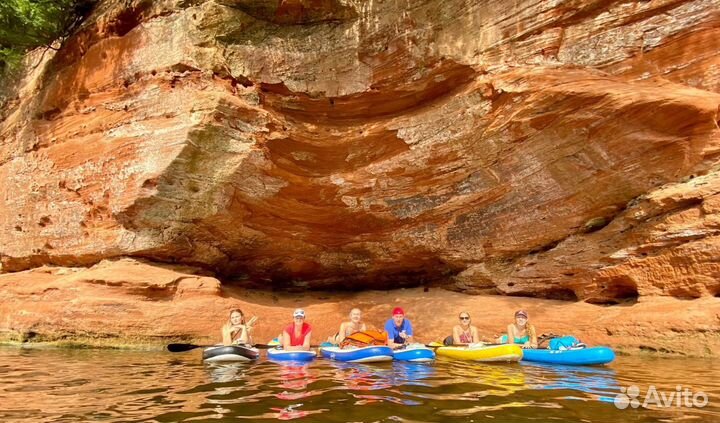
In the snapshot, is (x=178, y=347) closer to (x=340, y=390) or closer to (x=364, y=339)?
(x=364, y=339)

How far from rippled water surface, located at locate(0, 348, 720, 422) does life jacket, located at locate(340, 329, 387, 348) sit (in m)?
0.53

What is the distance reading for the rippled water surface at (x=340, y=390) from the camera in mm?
4520

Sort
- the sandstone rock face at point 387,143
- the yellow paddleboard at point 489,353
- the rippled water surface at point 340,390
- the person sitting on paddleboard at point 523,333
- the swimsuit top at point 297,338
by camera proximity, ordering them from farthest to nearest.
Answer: the sandstone rock face at point 387,143 < the swimsuit top at point 297,338 < the person sitting on paddleboard at point 523,333 < the yellow paddleboard at point 489,353 < the rippled water surface at point 340,390

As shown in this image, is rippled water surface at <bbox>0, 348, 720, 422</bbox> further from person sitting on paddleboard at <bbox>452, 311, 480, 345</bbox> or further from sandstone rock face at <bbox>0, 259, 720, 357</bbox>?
person sitting on paddleboard at <bbox>452, 311, 480, 345</bbox>

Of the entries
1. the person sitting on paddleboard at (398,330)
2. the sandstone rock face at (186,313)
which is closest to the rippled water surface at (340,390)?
the sandstone rock face at (186,313)

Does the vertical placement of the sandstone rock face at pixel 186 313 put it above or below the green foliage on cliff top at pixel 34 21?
below

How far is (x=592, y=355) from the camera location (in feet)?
26.7

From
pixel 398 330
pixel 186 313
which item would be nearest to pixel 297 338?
pixel 398 330

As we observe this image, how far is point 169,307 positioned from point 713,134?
40.8 ft

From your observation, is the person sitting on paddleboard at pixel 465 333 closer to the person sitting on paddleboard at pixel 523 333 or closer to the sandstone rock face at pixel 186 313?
the person sitting on paddleboard at pixel 523 333

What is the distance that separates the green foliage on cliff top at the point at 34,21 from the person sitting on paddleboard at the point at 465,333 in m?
14.1

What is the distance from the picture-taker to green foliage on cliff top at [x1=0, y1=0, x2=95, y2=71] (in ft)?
46.7

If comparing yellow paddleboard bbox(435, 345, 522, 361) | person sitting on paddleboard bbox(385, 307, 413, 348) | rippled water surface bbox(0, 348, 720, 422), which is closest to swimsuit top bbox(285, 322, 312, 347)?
rippled water surface bbox(0, 348, 720, 422)

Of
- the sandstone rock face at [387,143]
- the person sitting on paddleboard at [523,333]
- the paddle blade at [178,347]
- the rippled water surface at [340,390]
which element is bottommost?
the rippled water surface at [340,390]
